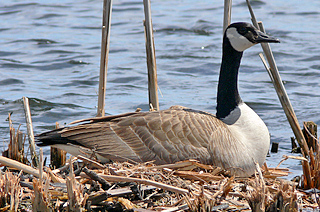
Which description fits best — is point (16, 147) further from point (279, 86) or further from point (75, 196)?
point (279, 86)

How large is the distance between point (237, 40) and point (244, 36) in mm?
110

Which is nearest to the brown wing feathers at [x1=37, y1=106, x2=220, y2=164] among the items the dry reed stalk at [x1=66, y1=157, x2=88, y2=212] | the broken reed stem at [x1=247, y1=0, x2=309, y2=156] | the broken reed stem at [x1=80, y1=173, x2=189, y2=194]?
the broken reed stem at [x1=80, y1=173, x2=189, y2=194]

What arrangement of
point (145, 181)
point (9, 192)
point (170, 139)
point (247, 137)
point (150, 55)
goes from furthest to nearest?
point (150, 55)
point (247, 137)
point (170, 139)
point (145, 181)
point (9, 192)

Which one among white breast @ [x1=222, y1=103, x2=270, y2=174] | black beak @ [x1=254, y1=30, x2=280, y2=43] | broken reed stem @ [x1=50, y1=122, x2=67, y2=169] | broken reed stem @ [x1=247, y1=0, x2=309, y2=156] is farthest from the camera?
broken reed stem @ [x1=50, y1=122, x2=67, y2=169]

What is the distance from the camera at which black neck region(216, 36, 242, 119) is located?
670 cm

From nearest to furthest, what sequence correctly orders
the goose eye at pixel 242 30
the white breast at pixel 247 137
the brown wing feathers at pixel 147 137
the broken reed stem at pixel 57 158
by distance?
the brown wing feathers at pixel 147 137, the white breast at pixel 247 137, the goose eye at pixel 242 30, the broken reed stem at pixel 57 158

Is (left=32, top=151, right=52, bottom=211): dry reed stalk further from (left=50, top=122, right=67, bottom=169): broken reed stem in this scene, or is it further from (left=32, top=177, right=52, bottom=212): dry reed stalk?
(left=50, top=122, right=67, bottom=169): broken reed stem

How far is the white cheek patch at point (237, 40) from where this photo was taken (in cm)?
656

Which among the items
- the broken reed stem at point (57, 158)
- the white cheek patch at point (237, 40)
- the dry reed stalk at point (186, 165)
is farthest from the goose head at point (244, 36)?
the broken reed stem at point (57, 158)

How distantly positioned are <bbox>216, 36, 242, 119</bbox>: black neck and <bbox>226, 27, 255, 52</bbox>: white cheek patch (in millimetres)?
64

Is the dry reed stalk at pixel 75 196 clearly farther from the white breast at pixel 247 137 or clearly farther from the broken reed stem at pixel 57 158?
the broken reed stem at pixel 57 158

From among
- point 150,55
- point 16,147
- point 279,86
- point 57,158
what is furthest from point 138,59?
point 16,147

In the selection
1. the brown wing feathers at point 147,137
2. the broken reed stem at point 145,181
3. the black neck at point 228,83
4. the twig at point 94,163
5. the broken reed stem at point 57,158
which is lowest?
the broken reed stem at point 57,158

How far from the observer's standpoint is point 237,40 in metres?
6.60
